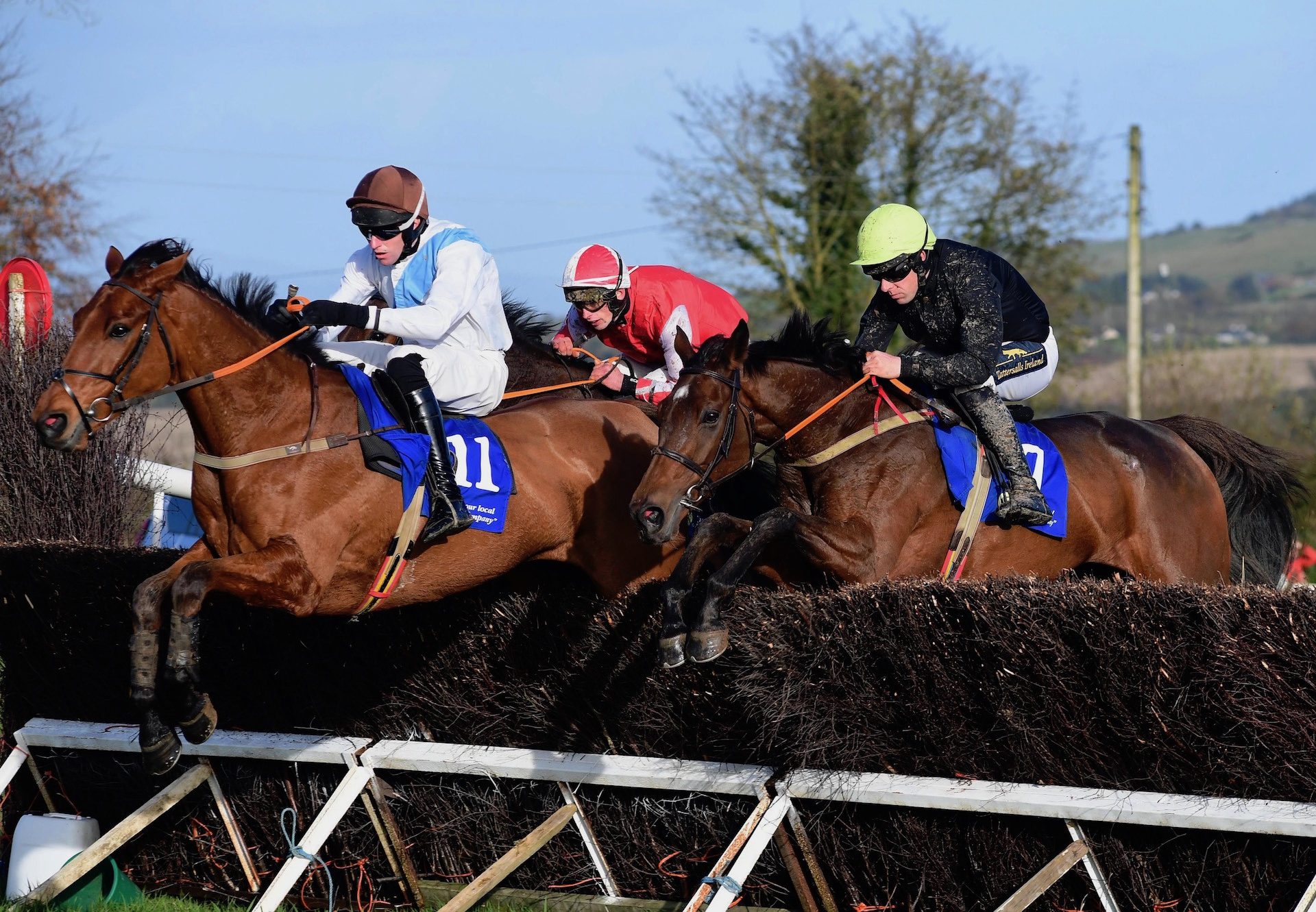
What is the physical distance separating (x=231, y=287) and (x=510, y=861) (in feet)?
7.28

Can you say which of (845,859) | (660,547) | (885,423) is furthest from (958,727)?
(660,547)

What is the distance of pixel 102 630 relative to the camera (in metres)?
5.61

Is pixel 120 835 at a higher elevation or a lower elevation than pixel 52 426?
lower

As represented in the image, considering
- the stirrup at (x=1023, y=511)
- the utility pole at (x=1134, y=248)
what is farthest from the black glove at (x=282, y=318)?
the utility pole at (x=1134, y=248)

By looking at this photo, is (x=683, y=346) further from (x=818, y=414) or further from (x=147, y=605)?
(x=147, y=605)

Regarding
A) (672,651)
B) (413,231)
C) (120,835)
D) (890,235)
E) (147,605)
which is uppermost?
(413,231)

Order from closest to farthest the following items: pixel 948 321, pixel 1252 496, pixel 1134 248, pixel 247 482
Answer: pixel 247 482 → pixel 948 321 → pixel 1252 496 → pixel 1134 248

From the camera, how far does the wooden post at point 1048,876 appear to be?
150 inches

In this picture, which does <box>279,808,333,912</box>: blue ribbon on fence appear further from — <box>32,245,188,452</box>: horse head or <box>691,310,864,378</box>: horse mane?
<box>691,310,864,378</box>: horse mane

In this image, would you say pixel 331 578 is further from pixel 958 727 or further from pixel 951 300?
pixel 951 300

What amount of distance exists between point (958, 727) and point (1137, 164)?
1818cm

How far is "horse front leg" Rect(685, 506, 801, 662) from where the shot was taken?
4180 mm

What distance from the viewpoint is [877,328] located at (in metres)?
5.51

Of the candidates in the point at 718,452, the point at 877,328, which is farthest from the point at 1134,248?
the point at 718,452
